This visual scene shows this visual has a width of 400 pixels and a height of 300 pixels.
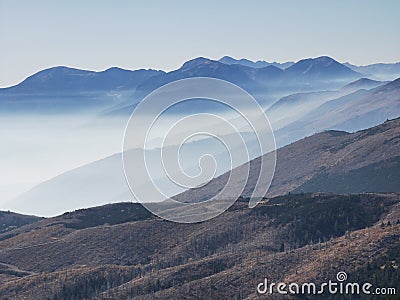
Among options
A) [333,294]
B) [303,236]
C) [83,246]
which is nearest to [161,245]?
[83,246]

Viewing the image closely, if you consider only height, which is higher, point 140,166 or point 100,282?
point 140,166

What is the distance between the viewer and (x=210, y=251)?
113750 millimetres

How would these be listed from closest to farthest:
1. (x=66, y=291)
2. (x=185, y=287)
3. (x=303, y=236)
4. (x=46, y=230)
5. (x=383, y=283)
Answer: (x=383, y=283), (x=185, y=287), (x=66, y=291), (x=303, y=236), (x=46, y=230)

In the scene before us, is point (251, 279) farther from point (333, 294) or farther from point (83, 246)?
point (83, 246)

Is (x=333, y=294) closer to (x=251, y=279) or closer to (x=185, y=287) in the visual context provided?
(x=251, y=279)

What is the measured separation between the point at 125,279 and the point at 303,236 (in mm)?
33940

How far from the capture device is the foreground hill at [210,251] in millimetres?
83938

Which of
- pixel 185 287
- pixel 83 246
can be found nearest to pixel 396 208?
pixel 185 287

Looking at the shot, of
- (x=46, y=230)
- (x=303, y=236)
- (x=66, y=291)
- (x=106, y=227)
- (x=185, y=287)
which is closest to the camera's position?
(x=185, y=287)

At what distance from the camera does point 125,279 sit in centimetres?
9712

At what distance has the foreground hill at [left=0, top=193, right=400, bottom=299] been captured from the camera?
83938 mm

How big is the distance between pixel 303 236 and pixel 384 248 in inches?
1076

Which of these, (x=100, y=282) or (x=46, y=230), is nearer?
(x=100, y=282)

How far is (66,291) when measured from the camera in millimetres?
93250
